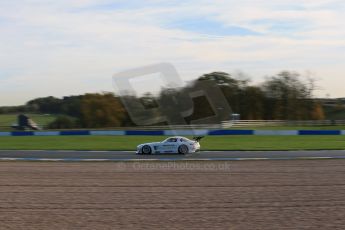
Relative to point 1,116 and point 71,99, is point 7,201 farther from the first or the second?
point 1,116

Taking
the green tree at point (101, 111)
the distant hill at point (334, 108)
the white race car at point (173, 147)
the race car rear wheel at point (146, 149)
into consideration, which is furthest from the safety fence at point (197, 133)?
the distant hill at point (334, 108)

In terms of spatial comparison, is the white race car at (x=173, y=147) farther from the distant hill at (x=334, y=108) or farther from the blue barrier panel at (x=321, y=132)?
the distant hill at (x=334, y=108)

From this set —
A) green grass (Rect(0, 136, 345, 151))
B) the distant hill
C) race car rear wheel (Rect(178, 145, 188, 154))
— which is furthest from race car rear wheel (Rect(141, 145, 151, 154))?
the distant hill

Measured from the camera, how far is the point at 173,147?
2253 cm

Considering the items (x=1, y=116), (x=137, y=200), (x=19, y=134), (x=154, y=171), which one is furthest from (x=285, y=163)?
(x=1, y=116)

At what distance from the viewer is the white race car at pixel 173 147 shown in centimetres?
2244

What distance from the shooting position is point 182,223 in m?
7.64

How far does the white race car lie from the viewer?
22438 millimetres

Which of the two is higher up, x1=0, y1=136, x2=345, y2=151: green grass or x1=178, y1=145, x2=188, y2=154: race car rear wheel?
x1=178, y1=145, x2=188, y2=154: race car rear wheel

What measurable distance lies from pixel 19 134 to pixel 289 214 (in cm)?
3685

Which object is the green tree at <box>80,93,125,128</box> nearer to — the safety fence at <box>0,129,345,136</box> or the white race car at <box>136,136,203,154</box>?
the safety fence at <box>0,129,345,136</box>

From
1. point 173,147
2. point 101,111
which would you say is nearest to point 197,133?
point 173,147

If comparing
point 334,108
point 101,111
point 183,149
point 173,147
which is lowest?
point 334,108

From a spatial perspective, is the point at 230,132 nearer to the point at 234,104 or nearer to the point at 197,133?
the point at 197,133
